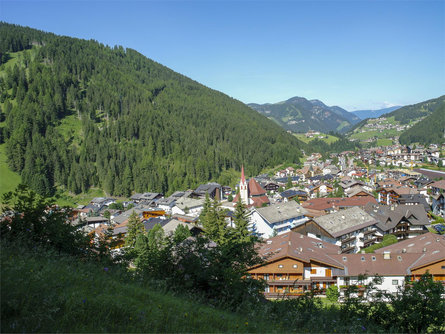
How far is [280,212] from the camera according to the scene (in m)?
44.0

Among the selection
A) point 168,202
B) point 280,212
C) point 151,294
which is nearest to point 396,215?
point 280,212

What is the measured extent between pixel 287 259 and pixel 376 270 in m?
7.18

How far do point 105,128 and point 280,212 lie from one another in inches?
3660

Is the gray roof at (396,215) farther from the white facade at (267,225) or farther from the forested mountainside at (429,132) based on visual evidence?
the forested mountainside at (429,132)

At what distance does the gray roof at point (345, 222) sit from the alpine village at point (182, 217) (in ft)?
0.81

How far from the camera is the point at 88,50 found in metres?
175

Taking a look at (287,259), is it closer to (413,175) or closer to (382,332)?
(382,332)

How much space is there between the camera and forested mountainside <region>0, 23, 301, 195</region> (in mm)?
91562

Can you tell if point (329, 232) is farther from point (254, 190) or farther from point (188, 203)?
point (188, 203)

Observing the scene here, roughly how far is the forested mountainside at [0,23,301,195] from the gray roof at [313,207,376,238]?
5989 centimetres

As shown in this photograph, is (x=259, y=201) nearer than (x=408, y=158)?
Yes

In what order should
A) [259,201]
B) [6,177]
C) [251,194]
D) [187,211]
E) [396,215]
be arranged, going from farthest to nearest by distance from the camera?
[6,177] → [251,194] → [187,211] → [259,201] → [396,215]

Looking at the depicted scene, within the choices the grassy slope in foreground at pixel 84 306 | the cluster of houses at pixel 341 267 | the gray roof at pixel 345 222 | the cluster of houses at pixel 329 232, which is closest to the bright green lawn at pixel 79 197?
the cluster of houses at pixel 329 232

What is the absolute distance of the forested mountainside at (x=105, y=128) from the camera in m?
91.6
